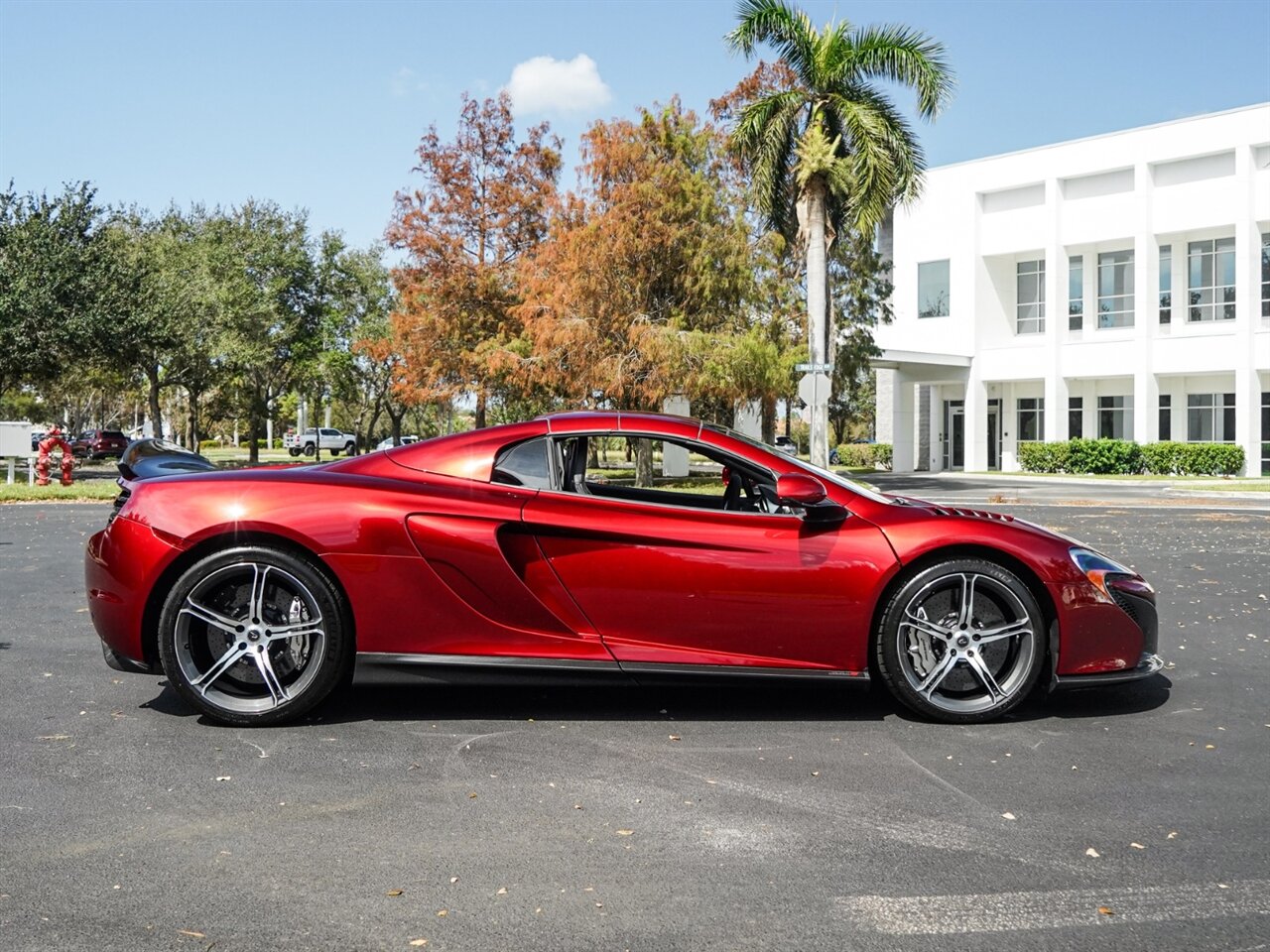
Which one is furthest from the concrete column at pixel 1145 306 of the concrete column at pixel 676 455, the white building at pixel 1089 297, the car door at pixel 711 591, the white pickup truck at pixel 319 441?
the white pickup truck at pixel 319 441

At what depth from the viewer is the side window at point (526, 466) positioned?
5.45m

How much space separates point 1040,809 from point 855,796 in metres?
0.65

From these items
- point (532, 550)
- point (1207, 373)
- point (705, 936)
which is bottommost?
point (705, 936)

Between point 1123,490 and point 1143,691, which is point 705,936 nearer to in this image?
point 1143,691

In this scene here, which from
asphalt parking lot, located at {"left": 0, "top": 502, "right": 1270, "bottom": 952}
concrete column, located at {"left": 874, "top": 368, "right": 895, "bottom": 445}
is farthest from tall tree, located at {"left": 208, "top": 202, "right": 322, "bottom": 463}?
asphalt parking lot, located at {"left": 0, "top": 502, "right": 1270, "bottom": 952}

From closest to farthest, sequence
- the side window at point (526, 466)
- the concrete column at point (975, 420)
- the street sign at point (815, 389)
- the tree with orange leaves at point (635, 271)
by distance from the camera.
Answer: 1. the side window at point (526, 466)
2. the street sign at point (815, 389)
3. the tree with orange leaves at point (635, 271)
4. the concrete column at point (975, 420)

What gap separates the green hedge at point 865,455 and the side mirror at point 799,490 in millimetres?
45906

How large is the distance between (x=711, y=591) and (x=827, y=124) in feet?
79.0

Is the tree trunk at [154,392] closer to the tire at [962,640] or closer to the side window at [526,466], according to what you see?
the side window at [526,466]

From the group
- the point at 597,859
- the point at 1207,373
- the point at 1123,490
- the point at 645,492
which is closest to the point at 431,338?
the point at 1123,490

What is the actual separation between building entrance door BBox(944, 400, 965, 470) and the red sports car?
4231cm

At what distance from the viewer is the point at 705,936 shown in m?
3.12

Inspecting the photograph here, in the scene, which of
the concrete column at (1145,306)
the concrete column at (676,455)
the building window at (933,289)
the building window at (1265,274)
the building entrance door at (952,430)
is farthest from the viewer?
the building entrance door at (952,430)

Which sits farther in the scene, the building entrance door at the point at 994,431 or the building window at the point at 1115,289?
the building entrance door at the point at 994,431
